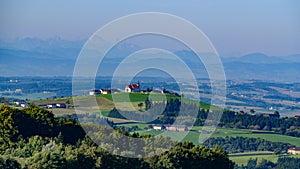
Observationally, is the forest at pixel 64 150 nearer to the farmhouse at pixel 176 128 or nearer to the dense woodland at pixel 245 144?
the farmhouse at pixel 176 128

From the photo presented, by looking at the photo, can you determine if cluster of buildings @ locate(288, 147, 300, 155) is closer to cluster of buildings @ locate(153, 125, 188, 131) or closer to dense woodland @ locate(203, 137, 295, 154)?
dense woodland @ locate(203, 137, 295, 154)

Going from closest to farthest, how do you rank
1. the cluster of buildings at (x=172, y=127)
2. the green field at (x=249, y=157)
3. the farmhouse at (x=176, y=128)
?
the green field at (x=249, y=157) < the farmhouse at (x=176, y=128) < the cluster of buildings at (x=172, y=127)

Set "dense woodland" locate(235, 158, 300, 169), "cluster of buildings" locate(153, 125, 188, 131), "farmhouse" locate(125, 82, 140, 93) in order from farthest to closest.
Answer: "farmhouse" locate(125, 82, 140, 93)
"cluster of buildings" locate(153, 125, 188, 131)
"dense woodland" locate(235, 158, 300, 169)

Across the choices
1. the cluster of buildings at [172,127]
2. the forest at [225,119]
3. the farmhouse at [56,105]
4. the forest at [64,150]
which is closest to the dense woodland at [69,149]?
the forest at [64,150]

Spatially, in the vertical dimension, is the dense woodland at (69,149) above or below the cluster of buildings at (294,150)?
above

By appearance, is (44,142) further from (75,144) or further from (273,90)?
(273,90)

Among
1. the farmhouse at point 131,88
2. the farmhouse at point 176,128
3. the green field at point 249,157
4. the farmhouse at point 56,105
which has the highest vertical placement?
the farmhouse at point 131,88

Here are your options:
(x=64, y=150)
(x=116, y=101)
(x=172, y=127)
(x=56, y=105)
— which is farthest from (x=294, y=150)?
(x=64, y=150)

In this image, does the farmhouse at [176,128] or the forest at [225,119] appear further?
the forest at [225,119]

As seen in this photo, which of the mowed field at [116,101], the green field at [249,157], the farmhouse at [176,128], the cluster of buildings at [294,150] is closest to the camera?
the green field at [249,157]

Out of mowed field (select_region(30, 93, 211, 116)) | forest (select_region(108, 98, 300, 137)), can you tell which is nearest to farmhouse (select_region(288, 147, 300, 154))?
forest (select_region(108, 98, 300, 137))

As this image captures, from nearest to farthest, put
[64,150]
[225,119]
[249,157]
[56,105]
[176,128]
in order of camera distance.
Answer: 1. [64,150]
2. [176,128]
3. [249,157]
4. [56,105]
5. [225,119]

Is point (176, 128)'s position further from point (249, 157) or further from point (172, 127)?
point (249, 157)
